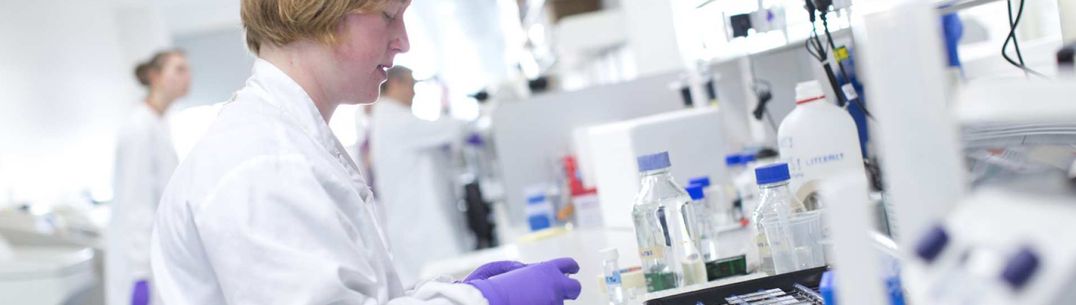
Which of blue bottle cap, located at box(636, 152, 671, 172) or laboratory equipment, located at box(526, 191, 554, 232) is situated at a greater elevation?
blue bottle cap, located at box(636, 152, 671, 172)

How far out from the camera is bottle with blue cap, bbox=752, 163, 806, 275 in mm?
1481

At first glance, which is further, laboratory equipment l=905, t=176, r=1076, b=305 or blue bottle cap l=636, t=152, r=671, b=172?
blue bottle cap l=636, t=152, r=671, b=172

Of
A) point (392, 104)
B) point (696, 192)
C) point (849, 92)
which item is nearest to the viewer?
point (849, 92)

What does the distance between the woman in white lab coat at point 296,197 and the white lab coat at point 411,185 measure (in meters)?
3.05

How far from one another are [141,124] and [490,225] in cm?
228

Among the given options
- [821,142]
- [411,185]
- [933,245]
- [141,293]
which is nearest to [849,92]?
[821,142]

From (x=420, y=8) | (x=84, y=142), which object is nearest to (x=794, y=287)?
(x=84, y=142)

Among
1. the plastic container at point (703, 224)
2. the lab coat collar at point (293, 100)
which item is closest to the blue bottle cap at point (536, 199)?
the plastic container at point (703, 224)

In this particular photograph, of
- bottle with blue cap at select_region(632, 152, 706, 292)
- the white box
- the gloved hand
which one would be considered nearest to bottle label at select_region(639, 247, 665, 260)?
bottle with blue cap at select_region(632, 152, 706, 292)

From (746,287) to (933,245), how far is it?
2.43 feet

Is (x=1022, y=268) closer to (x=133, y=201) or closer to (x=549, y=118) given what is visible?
(x=549, y=118)

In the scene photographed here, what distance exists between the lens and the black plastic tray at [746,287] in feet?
4.45

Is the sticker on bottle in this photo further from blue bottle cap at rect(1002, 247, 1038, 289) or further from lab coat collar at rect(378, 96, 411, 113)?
lab coat collar at rect(378, 96, 411, 113)

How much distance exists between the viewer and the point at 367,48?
1.49 m
